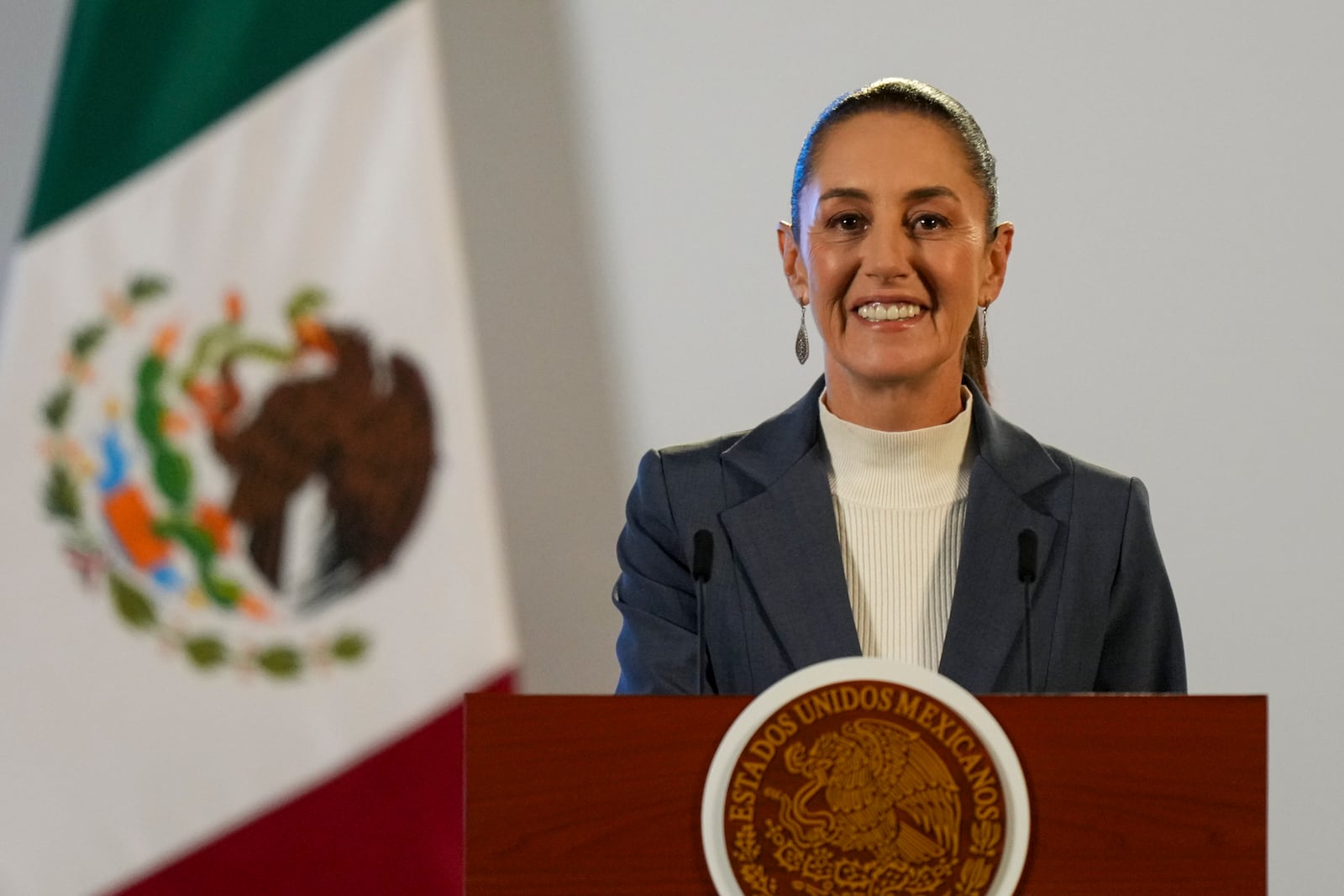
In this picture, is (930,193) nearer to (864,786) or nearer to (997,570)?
(997,570)

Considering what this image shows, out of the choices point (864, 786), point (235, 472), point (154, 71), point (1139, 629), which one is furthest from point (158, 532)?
point (864, 786)

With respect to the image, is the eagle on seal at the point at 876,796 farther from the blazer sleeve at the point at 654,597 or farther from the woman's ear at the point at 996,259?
the woman's ear at the point at 996,259

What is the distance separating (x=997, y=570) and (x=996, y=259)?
14.3 inches

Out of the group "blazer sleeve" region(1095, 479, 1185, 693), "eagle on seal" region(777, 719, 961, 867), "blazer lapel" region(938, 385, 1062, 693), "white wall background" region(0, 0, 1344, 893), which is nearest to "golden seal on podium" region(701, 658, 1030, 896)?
"eagle on seal" region(777, 719, 961, 867)

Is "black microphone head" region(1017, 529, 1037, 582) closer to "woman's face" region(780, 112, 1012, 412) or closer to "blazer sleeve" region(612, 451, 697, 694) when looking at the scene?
"woman's face" region(780, 112, 1012, 412)

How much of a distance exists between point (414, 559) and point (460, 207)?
65 centimetres

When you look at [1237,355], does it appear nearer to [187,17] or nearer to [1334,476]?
[1334,476]

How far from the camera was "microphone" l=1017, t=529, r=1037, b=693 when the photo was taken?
4.67 feet

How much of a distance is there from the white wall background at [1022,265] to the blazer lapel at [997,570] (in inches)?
42.9

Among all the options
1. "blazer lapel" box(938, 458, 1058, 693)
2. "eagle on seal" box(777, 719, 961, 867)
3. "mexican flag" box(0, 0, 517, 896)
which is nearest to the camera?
"eagle on seal" box(777, 719, 961, 867)

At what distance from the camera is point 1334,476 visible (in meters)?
2.58

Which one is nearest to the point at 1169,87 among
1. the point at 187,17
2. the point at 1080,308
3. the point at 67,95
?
the point at 1080,308

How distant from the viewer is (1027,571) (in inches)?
56.2

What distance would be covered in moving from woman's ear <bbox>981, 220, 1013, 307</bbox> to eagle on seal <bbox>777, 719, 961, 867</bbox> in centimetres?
71
